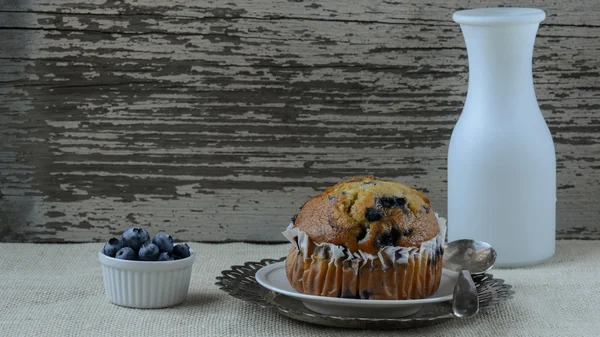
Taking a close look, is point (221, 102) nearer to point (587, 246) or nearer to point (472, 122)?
point (472, 122)

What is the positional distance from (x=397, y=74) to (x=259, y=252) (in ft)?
1.25

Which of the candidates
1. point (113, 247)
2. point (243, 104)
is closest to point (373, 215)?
point (113, 247)

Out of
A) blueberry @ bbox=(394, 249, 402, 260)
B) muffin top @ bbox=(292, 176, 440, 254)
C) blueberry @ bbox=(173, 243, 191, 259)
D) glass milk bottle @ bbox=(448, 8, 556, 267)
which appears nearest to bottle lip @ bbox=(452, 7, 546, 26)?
glass milk bottle @ bbox=(448, 8, 556, 267)

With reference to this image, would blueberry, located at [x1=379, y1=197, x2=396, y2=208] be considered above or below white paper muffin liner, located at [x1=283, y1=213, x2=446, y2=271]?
above

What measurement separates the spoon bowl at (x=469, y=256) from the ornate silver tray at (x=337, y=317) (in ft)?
0.06

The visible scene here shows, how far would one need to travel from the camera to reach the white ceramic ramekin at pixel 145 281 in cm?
114

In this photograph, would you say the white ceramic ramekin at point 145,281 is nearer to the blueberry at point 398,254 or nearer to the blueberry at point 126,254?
the blueberry at point 126,254

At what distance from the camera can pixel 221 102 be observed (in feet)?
5.11

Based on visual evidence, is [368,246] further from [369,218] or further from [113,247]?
[113,247]

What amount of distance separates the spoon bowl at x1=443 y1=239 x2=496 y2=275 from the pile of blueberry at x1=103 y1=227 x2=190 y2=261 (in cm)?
37

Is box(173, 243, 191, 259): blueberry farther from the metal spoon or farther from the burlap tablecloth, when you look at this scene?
the metal spoon

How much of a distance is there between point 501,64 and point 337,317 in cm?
51

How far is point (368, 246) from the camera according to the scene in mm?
1082

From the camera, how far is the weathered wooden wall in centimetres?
153
